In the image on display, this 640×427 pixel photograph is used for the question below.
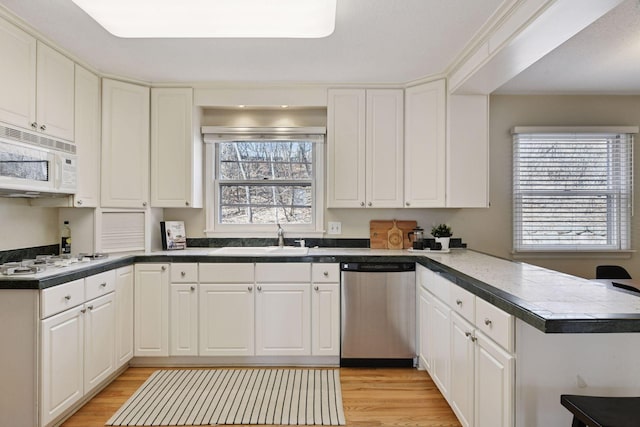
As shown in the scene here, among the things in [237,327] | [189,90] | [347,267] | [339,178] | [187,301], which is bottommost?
[237,327]

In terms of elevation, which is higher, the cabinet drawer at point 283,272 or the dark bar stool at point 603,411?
the cabinet drawer at point 283,272

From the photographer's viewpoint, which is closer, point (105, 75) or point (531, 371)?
point (531, 371)

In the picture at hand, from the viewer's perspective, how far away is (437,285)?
258 cm

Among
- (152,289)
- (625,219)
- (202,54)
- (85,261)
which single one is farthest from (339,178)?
(625,219)

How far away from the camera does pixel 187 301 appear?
122 inches

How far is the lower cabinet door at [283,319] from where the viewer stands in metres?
3.10

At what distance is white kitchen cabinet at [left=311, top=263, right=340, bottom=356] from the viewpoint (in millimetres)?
3117

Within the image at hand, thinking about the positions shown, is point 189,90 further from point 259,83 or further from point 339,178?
point 339,178

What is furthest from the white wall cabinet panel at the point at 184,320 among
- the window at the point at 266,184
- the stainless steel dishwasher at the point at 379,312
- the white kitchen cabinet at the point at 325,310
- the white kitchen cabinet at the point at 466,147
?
the white kitchen cabinet at the point at 466,147

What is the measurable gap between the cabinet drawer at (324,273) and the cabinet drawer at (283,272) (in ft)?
0.13

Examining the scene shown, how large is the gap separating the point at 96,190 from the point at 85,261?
0.66 meters

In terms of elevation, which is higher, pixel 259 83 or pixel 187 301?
pixel 259 83

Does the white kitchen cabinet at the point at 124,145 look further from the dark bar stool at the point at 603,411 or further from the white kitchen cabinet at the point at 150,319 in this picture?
the dark bar stool at the point at 603,411

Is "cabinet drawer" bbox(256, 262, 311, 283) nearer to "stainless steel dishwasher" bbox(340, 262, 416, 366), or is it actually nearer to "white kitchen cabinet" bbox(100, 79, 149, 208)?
"stainless steel dishwasher" bbox(340, 262, 416, 366)
